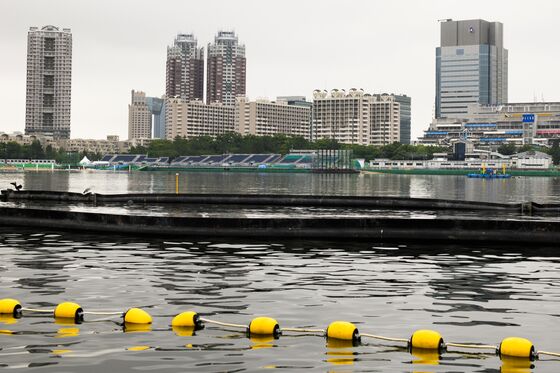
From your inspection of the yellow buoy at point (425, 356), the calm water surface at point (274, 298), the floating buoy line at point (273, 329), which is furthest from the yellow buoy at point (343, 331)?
the yellow buoy at point (425, 356)

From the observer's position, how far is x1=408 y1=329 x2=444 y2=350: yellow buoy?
1648 centimetres

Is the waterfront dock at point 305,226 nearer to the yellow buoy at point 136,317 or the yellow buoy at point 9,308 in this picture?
the yellow buoy at point 9,308

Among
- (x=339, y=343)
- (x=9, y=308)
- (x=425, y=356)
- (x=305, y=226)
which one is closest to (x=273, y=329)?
(x=339, y=343)

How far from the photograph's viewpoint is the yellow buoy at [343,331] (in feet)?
56.2

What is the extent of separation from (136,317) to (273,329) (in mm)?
3020

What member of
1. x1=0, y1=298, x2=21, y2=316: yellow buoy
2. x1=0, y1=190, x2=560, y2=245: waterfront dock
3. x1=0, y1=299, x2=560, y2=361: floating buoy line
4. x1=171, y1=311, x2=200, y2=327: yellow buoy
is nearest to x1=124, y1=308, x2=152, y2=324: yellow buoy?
x1=0, y1=299, x2=560, y2=361: floating buoy line

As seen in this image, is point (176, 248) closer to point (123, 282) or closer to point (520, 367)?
point (123, 282)

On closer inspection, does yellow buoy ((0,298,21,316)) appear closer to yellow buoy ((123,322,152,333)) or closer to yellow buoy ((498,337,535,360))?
yellow buoy ((123,322,152,333))

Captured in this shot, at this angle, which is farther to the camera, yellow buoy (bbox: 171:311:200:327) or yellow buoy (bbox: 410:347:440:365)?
yellow buoy (bbox: 171:311:200:327)

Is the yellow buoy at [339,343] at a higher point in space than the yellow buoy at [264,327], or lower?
lower

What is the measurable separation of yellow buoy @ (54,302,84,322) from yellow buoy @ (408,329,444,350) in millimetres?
7110

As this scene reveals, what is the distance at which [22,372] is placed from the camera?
578 inches

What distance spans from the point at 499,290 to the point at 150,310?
970 centimetres

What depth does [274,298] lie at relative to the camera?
73.2 feet
